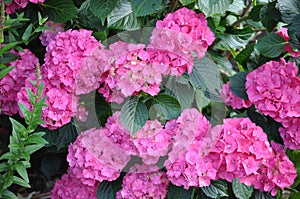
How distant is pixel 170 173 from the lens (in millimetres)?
1739

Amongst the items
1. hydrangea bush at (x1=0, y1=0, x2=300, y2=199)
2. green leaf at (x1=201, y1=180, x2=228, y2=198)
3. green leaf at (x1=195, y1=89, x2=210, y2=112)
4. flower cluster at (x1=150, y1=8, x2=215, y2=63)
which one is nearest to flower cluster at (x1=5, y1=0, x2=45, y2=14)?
hydrangea bush at (x1=0, y1=0, x2=300, y2=199)

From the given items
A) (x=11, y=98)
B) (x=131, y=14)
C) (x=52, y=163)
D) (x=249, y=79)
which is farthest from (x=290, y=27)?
(x=52, y=163)

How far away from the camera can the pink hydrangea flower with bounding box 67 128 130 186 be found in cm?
177

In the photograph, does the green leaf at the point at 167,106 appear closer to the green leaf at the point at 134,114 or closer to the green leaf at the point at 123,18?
the green leaf at the point at 134,114

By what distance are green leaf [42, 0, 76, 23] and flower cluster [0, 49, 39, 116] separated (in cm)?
19

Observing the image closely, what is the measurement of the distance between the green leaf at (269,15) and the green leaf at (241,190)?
0.71m

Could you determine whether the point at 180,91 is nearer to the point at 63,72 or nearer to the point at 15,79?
the point at 63,72

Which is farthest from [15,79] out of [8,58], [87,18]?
[87,18]

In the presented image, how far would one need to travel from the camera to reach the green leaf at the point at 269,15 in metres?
2.02

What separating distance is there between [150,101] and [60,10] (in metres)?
0.55

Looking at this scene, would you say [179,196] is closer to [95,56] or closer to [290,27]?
[95,56]

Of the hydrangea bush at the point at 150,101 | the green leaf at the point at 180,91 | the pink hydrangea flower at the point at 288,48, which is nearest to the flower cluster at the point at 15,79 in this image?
the hydrangea bush at the point at 150,101

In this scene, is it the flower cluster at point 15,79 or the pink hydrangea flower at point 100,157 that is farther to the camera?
the flower cluster at point 15,79

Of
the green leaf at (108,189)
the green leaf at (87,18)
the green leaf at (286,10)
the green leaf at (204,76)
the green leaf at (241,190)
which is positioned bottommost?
the green leaf at (241,190)
